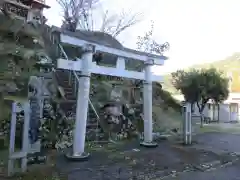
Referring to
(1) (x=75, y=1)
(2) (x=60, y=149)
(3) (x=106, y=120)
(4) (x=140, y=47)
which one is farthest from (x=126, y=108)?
(1) (x=75, y=1)

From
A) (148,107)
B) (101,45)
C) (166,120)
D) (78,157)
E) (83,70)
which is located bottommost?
(78,157)

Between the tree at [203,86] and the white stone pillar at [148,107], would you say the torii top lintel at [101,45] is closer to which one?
the white stone pillar at [148,107]

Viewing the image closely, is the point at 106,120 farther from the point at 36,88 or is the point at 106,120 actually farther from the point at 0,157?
the point at 0,157

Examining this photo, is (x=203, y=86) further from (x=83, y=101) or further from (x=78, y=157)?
(x=78, y=157)

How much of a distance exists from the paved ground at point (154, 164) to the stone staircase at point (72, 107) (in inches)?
39.6

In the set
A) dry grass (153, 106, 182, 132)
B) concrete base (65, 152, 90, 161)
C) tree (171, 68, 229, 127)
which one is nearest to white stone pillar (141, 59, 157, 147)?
concrete base (65, 152, 90, 161)

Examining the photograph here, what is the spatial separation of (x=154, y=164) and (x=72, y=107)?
4159mm

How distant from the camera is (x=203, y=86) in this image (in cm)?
1672

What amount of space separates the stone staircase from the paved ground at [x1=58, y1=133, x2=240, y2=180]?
1006 millimetres

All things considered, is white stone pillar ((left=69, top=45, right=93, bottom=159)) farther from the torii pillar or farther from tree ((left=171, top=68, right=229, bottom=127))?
tree ((left=171, top=68, right=229, bottom=127))

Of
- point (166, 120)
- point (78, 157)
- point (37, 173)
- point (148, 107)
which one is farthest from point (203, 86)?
point (37, 173)

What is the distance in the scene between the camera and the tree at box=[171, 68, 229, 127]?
55.1 feet

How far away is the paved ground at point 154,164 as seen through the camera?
5.48 metres

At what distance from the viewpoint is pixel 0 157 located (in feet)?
19.7
